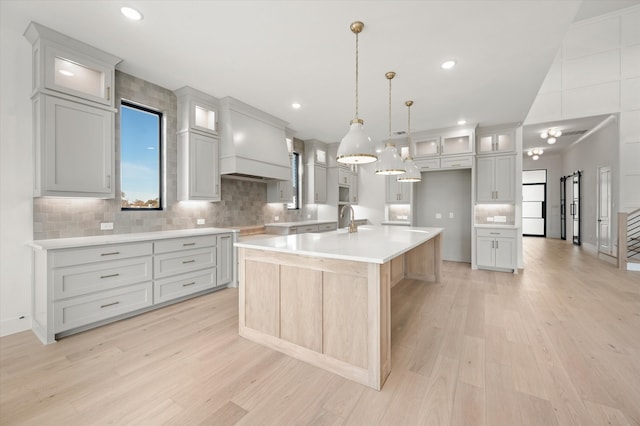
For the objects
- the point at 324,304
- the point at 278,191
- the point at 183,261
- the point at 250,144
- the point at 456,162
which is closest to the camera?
the point at 324,304

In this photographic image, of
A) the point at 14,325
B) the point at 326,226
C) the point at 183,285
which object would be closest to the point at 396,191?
the point at 326,226

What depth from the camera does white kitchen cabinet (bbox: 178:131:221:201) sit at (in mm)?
3727

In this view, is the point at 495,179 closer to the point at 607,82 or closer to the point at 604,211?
the point at 607,82

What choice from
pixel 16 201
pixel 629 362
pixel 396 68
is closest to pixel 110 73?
pixel 16 201

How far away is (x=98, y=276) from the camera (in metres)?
→ 2.60

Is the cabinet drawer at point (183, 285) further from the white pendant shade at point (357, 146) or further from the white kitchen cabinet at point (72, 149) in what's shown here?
the white pendant shade at point (357, 146)

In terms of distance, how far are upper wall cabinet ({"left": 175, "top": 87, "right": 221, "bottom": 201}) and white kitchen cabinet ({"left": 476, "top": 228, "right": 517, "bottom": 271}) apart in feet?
16.1

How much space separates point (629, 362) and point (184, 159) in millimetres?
4979

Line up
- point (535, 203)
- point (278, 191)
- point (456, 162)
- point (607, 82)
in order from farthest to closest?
point (535, 203)
point (607, 82)
point (456, 162)
point (278, 191)

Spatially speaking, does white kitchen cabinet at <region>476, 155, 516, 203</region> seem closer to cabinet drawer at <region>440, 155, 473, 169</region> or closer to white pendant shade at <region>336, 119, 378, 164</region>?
cabinet drawer at <region>440, 155, 473, 169</region>

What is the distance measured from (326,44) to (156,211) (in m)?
2.95

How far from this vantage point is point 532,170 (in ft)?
34.4

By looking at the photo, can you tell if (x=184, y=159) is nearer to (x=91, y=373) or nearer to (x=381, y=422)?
(x=91, y=373)

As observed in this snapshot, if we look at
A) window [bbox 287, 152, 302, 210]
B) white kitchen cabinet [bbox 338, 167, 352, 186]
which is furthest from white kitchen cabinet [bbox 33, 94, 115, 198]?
white kitchen cabinet [bbox 338, 167, 352, 186]
